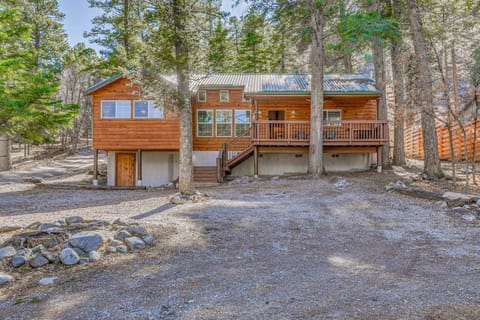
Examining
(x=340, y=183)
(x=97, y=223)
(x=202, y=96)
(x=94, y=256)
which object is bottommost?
(x=94, y=256)

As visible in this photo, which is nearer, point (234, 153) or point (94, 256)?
point (94, 256)

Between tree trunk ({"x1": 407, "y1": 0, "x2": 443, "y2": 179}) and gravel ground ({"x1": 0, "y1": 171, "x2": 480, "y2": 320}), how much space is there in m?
3.49

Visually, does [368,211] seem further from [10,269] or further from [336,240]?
[10,269]

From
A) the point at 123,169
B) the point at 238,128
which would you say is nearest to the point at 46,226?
the point at 123,169

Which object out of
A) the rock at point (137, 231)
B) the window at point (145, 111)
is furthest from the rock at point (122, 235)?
the window at point (145, 111)

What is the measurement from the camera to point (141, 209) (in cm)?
899

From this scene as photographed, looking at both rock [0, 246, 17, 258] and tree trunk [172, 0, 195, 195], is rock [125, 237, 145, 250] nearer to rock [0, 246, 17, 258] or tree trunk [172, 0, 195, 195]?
rock [0, 246, 17, 258]

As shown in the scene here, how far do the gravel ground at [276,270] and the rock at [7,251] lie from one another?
1.97ft

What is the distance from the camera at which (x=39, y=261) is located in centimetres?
468

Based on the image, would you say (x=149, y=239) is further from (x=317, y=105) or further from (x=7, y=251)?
(x=317, y=105)

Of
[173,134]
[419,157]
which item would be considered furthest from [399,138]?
[173,134]

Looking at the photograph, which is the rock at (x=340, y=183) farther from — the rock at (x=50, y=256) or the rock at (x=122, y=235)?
the rock at (x=50, y=256)

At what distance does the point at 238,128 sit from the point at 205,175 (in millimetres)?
3330

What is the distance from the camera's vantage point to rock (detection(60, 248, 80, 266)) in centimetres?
475
